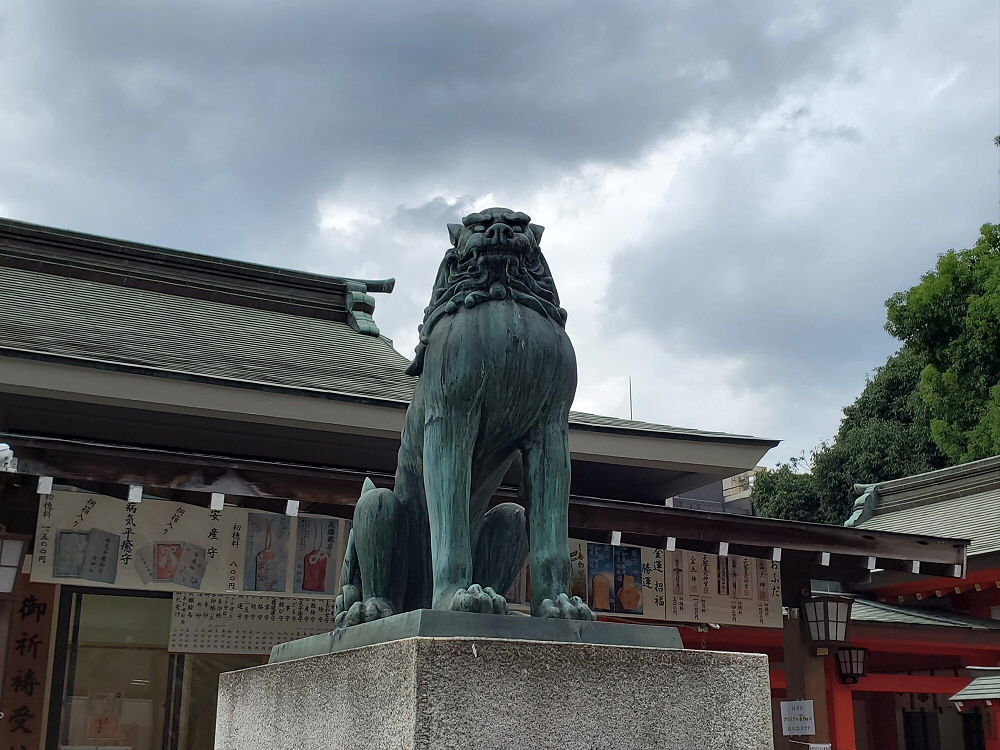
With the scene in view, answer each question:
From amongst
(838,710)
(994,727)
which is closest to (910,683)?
(994,727)

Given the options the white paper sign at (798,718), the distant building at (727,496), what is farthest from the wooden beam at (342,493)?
the distant building at (727,496)

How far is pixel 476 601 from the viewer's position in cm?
250

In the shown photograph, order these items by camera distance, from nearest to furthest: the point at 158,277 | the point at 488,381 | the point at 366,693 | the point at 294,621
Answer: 1. the point at 366,693
2. the point at 488,381
3. the point at 294,621
4. the point at 158,277

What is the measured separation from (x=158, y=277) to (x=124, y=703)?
4.86 metres

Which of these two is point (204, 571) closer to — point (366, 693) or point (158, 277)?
point (158, 277)

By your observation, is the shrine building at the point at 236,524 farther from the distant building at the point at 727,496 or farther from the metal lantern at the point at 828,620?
the distant building at the point at 727,496

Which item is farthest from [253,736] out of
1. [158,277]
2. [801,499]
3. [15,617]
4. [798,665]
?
[801,499]

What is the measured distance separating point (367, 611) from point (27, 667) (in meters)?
6.89

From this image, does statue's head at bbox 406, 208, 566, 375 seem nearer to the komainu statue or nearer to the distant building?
the komainu statue

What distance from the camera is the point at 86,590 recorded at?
903 cm

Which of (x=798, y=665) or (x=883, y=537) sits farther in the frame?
(x=798, y=665)

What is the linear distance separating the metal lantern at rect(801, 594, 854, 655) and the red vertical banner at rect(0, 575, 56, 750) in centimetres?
700

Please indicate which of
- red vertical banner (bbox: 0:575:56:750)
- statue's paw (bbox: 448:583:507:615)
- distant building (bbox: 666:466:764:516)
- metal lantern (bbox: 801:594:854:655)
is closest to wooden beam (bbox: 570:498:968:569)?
metal lantern (bbox: 801:594:854:655)

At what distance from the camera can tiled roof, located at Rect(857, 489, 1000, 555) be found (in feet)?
40.0
